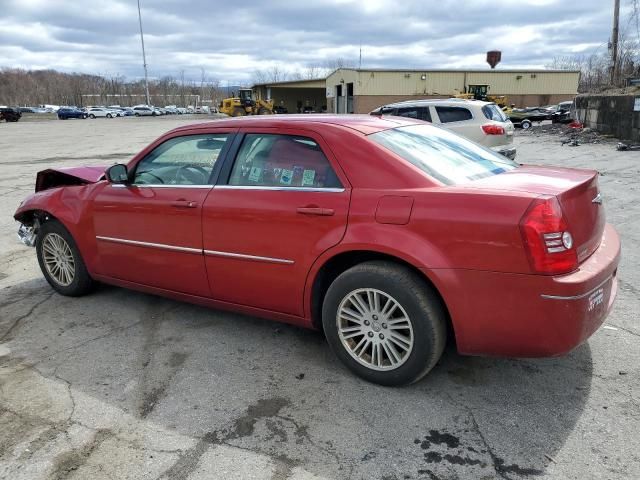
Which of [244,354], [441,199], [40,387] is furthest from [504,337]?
[40,387]

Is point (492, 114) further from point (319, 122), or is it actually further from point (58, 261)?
point (58, 261)

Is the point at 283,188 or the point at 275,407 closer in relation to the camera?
the point at 275,407

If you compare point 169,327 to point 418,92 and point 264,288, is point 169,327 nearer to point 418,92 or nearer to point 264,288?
point 264,288

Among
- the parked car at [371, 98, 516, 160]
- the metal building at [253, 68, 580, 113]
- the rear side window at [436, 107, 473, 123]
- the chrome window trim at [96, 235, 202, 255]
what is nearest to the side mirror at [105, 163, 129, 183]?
the chrome window trim at [96, 235, 202, 255]

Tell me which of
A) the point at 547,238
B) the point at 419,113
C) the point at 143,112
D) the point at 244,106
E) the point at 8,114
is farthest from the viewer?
the point at 143,112

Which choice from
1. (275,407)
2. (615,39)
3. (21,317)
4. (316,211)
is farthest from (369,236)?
(615,39)

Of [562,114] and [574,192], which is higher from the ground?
[562,114]

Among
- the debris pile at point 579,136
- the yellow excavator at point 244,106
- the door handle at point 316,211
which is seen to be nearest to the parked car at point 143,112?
the yellow excavator at point 244,106

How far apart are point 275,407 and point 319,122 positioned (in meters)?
1.83

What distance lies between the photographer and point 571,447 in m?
2.59

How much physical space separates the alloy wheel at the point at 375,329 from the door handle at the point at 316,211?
1.62ft

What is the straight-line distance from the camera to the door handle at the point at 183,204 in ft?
12.2

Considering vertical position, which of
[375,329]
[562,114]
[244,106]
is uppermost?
[244,106]

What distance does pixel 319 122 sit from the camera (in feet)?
11.4
